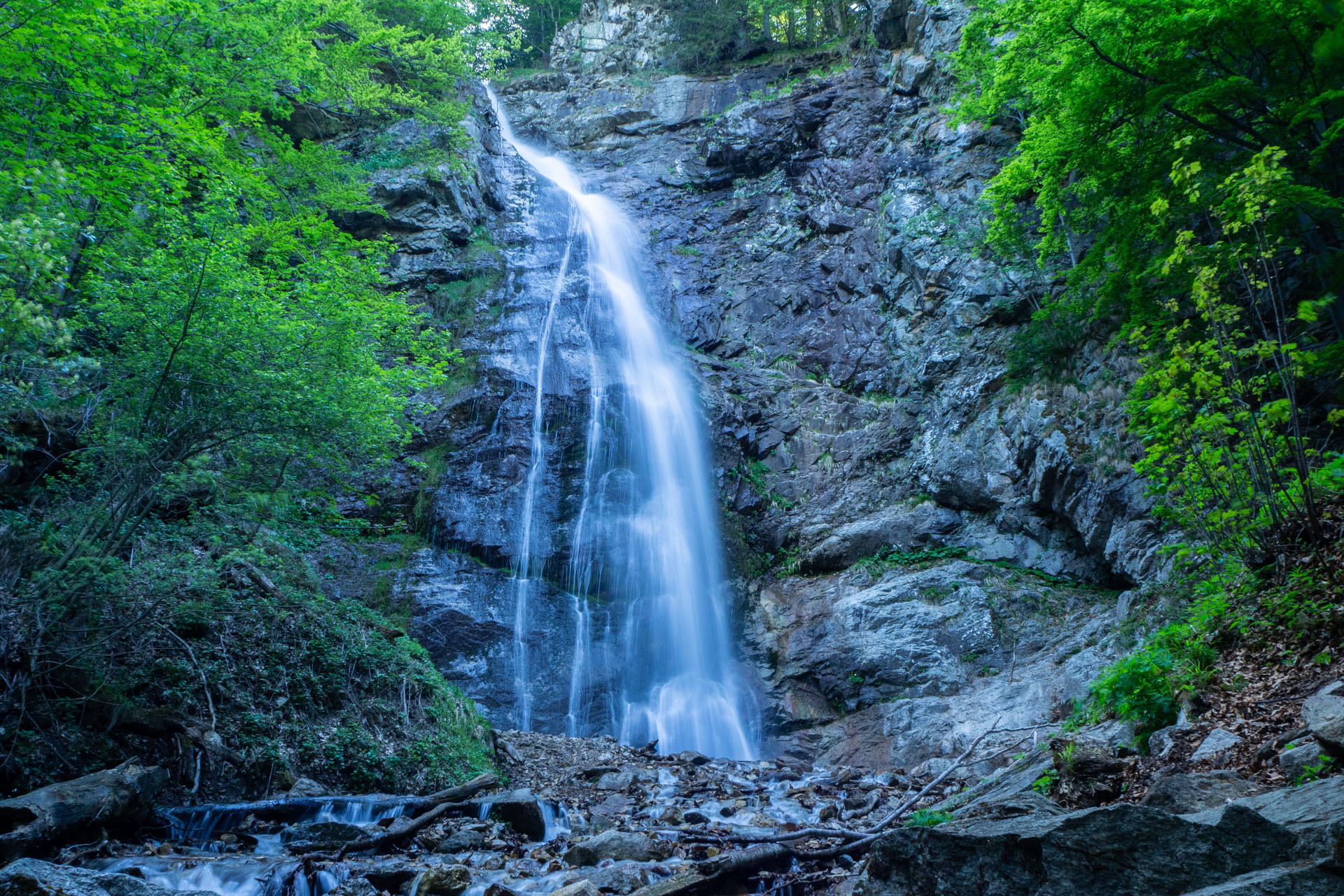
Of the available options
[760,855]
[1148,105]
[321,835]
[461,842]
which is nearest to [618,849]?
[760,855]

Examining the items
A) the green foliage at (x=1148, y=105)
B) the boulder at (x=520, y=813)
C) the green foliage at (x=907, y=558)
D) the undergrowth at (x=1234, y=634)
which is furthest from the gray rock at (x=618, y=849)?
the green foliage at (x=907, y=558)

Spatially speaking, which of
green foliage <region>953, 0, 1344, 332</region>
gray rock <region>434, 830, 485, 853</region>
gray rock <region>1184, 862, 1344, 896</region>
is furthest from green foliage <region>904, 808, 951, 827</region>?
green foliage <region>953, 0, 1344, 332</region>

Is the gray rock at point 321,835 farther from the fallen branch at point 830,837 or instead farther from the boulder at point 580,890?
the fallen branch at point 830,837

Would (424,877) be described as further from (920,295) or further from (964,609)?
(920,295)

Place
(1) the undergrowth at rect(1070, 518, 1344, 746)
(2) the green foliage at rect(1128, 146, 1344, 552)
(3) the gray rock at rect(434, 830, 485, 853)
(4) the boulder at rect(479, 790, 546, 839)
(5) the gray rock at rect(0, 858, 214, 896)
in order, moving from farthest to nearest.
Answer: (4) the boulder at rect(479, 790, 546, 839)
(3) the gray rock at rect(434, 830, 485, 853)
(2) the green foliage at rect(1128, 146, 1344, 552)
(1) the undergrowth at rect(1070, 518, 1344, 746)
(5) the gray rock at rect(0, 858, 214, 896)

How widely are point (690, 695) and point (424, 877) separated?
8.64 m

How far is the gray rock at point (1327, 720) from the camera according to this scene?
3291mm

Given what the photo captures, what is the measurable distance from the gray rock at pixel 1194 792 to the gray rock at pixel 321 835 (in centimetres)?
603

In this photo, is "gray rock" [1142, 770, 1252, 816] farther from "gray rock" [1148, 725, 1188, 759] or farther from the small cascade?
the small cascade

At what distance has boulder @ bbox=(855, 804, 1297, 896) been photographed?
103 inches

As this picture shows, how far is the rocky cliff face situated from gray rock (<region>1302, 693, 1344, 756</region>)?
608 centimetres

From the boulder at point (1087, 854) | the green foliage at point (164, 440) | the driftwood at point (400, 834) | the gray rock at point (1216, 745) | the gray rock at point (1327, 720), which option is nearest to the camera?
the boulder at point (1087, 854)

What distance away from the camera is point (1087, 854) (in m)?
2.87

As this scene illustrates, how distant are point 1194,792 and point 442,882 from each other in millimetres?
4709
